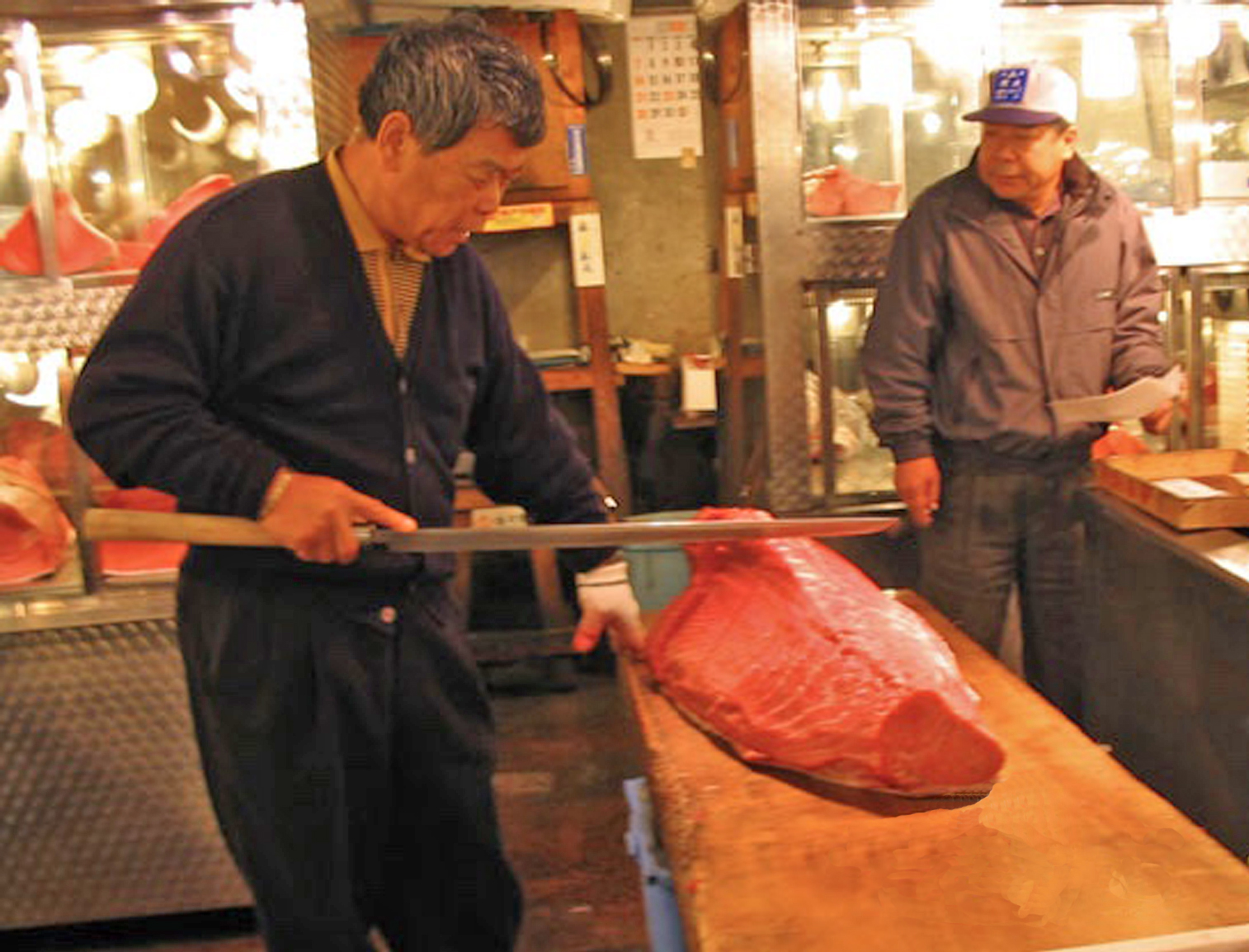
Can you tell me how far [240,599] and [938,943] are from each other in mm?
1255

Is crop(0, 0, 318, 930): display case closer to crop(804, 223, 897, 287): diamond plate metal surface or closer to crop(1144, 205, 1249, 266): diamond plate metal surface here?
crop(804, 223, 897, 287): diamond plate metal surface

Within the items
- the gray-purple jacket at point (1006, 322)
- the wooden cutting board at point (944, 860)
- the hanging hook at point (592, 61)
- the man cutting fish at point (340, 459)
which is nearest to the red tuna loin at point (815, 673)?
the wooden cutting board at point (944, 860)

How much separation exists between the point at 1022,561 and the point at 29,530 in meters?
2.93

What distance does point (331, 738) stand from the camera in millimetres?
2160

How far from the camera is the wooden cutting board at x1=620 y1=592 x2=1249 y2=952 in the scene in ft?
5.52

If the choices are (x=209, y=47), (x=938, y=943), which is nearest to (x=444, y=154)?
(x=938, y=943)

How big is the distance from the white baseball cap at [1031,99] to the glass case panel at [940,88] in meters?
0.76

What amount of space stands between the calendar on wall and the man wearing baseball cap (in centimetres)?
206

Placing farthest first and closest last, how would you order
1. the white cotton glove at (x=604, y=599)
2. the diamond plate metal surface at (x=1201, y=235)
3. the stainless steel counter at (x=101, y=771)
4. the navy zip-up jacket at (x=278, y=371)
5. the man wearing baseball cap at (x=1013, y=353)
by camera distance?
the diamond plate metal surface at (x=1201, y=235), the man wearing baseball cap at (x=1013, y=353), the stainless steel counter at (x=101, y=771), the white cotton glove at (x=604, y=599), the navy zip-up jacket at (x=278, y=371)

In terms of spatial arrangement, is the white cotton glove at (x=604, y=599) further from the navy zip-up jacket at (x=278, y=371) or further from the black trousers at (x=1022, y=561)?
the black trousers at (x=1022, y=561)

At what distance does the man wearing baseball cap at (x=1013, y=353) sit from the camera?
11.9 feet

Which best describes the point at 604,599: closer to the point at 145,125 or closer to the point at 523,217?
the point at 145,125

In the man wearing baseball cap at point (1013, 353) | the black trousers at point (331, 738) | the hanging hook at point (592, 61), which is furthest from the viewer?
the hanging hook at point (592, 61)

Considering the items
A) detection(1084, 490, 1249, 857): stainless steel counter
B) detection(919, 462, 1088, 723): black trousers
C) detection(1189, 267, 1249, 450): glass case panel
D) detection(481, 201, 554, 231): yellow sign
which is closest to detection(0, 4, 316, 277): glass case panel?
detection(481, 201, 554, 231): yellow sign
